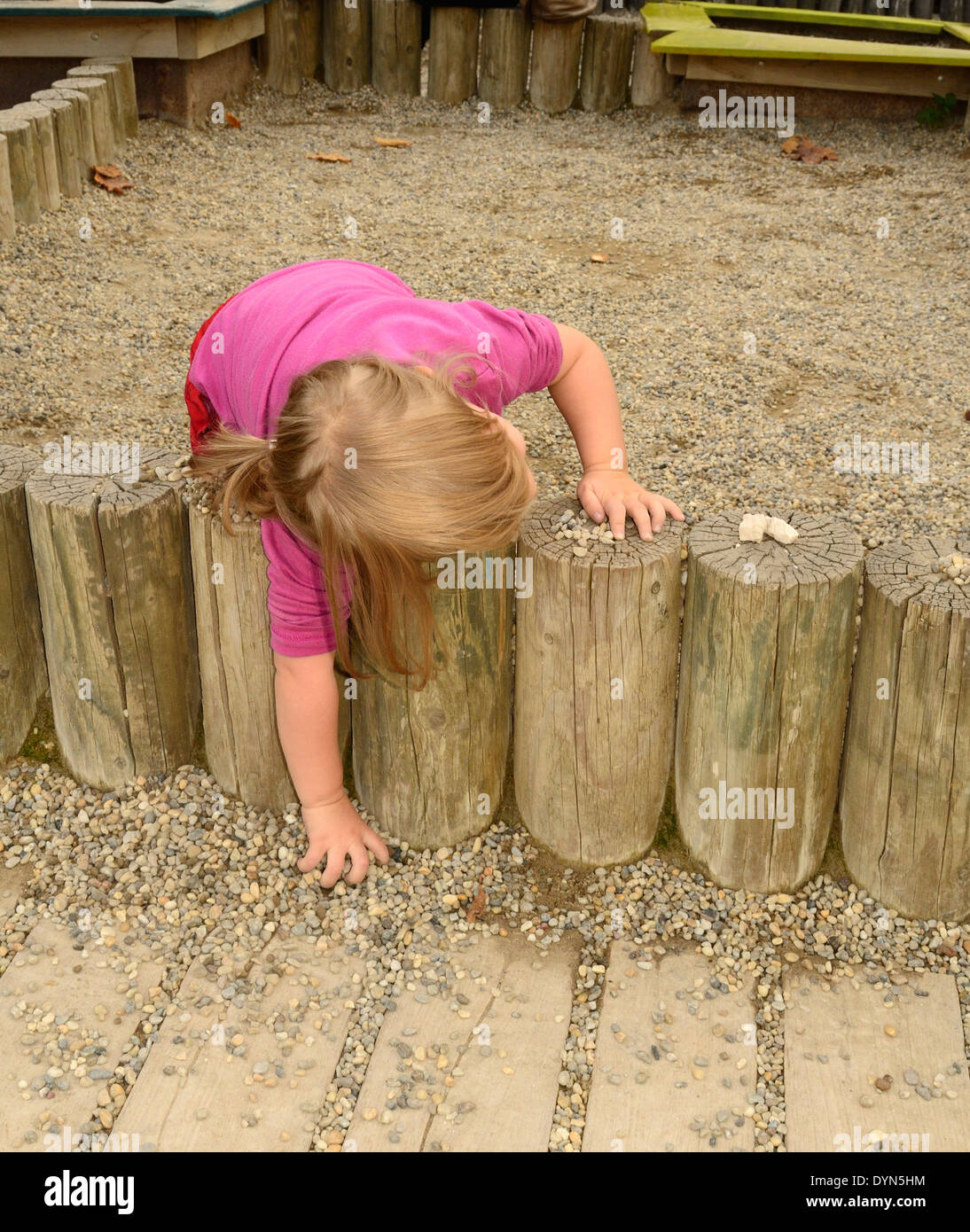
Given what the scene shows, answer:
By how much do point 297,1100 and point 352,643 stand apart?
2.88 ft

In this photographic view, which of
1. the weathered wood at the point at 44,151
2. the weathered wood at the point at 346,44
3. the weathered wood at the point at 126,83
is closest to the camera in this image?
the weathered wood at the point at 44,151

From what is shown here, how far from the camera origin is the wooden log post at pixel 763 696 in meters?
2.29

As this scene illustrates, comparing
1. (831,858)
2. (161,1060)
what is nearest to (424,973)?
(161,1060)

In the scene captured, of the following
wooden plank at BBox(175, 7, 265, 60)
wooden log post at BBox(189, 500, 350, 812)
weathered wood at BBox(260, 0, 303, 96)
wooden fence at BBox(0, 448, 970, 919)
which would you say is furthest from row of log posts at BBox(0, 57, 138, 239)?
wooden log post at BBox(189, 500, 350, 812)

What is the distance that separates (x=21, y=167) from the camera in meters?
5.14

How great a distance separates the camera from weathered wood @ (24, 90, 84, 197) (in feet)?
18.2

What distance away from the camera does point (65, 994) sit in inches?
93.9

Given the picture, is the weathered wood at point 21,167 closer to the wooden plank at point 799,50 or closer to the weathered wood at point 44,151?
the weathered wood at point 44,151

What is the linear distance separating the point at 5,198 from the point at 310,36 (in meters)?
3.58

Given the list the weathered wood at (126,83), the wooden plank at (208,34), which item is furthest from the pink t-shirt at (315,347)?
the wooden plank at (208,34)

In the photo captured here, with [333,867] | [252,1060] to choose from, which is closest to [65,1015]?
[252,1060]

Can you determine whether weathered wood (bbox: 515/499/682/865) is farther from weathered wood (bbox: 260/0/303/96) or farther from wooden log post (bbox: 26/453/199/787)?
weathered wood (bbox: 260/0/303/96)

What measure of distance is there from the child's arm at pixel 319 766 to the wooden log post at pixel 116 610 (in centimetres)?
32

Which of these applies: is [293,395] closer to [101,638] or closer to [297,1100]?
[101,638]
